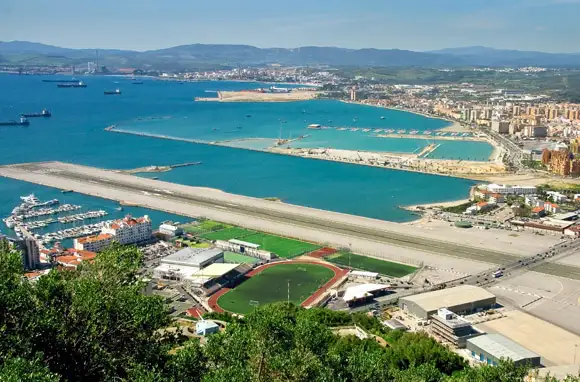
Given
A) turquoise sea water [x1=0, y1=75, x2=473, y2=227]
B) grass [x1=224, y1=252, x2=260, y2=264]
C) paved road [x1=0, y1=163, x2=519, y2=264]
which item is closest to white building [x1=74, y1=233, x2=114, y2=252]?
turquoise sea water [x1=0, y1=75, x2=473, y2=227]

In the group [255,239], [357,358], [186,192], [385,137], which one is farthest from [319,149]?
[357,358]

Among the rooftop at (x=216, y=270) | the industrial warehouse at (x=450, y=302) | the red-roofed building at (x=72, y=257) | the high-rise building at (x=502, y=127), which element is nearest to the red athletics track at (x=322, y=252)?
the rooftop at (x=216, y=270)

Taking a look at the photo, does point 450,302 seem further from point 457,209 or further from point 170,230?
point 457,209

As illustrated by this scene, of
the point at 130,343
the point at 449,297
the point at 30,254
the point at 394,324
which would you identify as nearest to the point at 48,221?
the point at 30,254

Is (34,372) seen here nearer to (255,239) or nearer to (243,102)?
(255,239)

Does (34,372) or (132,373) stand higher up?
(34,372)

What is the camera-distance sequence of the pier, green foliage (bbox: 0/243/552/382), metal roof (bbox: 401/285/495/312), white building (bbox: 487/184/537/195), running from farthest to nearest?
1. the pier
2. white building (bbox: 487/184/537/195)
3. metal roof (bbox: 401/285/495/312)
4. green foliage (bbox: 0/243/552/382)

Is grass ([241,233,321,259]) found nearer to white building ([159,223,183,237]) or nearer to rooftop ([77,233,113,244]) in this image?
white building ([159,223,183,237])
